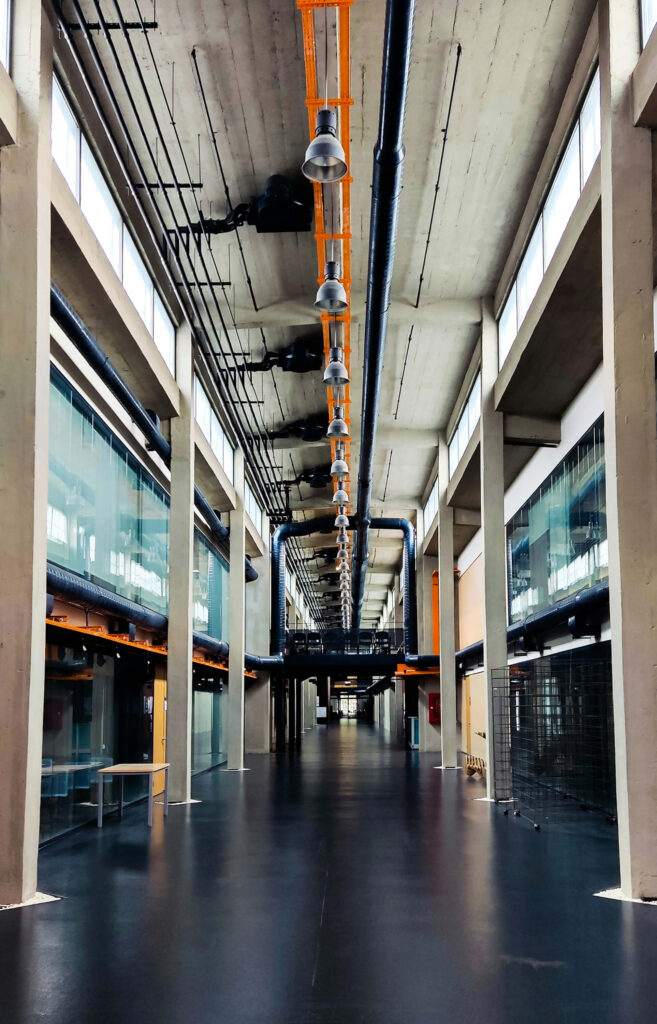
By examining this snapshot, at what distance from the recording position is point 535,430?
19.1 meters

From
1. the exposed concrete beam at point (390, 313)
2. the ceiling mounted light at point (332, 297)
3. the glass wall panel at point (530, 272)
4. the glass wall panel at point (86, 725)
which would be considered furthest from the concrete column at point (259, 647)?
the ceiling mounted light at point (332, 297)

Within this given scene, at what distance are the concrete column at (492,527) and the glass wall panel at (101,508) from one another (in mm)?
6670

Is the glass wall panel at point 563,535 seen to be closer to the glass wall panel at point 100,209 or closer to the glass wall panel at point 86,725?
the glass wall panel at point 86,725

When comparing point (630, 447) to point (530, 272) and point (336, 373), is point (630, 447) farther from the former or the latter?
point (530, 272)

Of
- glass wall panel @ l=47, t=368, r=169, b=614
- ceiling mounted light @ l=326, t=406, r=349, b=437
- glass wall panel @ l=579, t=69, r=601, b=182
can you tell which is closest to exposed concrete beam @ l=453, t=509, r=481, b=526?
glass wall panel @ l=47, t=368, r=169, b=614

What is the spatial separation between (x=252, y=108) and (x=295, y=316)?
6086mm

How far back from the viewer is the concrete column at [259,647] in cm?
3409

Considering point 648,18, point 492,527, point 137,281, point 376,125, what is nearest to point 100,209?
point 137,281

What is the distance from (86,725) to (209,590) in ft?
40.9

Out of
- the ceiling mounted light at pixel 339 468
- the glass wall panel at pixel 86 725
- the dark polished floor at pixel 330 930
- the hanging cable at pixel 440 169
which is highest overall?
the hanging cable at pixel 440 169

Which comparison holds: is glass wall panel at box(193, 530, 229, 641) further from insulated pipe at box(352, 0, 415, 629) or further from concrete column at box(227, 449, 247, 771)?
insulated pipe at box(352, 0, 415, 629)

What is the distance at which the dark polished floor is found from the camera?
19.8 feet

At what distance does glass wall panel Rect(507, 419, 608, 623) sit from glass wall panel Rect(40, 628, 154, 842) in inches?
309

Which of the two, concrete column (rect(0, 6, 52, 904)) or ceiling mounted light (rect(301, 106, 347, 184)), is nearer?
concrete column (rect(0, 6, 52, 904))
